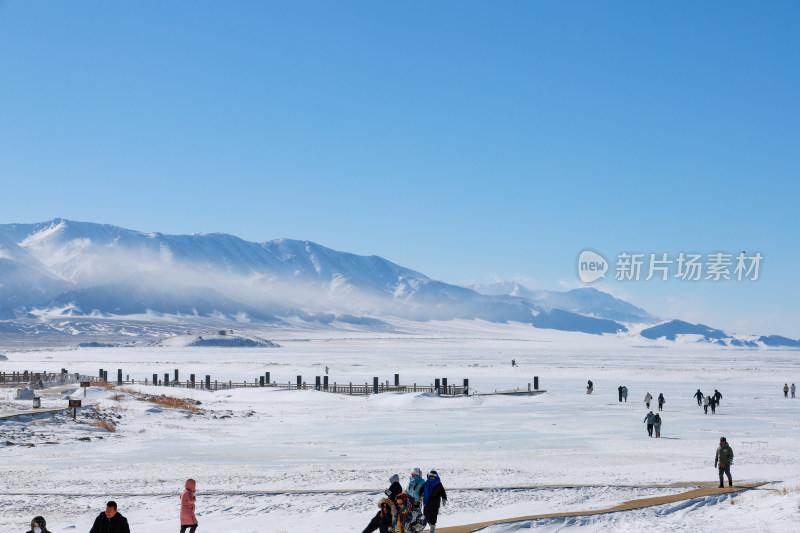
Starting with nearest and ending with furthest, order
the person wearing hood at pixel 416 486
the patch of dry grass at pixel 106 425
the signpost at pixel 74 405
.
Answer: the person wearing hood at pixel 416 486
the patch of dry grass at pixel 106 425
the signpost at pixel 74 405

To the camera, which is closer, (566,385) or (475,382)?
(566,385)

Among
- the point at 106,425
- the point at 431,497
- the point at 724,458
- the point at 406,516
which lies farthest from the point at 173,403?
the point at 406,516

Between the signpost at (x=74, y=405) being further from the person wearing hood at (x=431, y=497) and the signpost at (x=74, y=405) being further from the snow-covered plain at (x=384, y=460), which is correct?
the person wearing hood at (x=431, y=497)

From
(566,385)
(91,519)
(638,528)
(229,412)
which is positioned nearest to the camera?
(638,528)

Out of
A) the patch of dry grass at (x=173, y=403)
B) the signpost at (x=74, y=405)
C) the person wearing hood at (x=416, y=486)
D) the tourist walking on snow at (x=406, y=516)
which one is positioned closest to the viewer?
the tourist walking on snow at (x=406, y=516)

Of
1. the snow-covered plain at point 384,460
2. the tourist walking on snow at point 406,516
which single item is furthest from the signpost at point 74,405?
the tourist walking on snow at point 406,516

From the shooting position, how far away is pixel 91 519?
16.6 metres

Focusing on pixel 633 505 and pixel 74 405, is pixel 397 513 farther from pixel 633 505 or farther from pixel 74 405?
pixel 74 405

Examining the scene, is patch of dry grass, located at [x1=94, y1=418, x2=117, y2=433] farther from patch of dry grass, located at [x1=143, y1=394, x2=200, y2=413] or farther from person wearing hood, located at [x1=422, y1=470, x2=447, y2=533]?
person wearing hood, located at [x1=422, y1=470, x2=447, y2=533]

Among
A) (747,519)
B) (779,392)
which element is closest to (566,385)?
(779,392)

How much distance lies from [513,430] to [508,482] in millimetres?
13887

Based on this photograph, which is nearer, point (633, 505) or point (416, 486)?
point (416, 486)

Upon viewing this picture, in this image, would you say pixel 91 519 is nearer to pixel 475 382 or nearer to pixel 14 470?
pixel 14 470

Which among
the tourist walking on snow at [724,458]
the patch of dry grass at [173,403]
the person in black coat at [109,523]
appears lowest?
the patch of dry grass at [173,403]
